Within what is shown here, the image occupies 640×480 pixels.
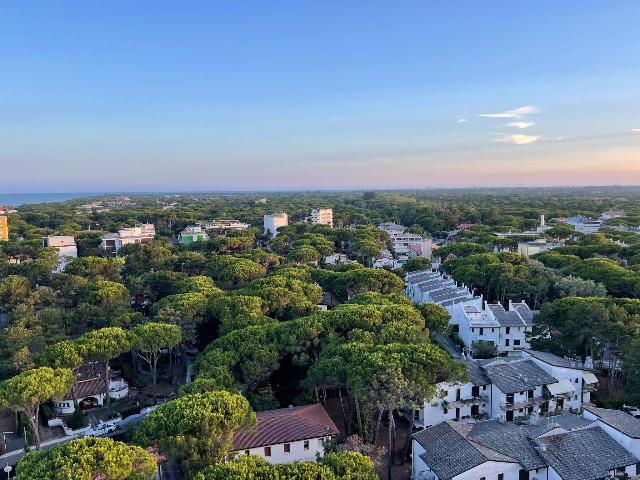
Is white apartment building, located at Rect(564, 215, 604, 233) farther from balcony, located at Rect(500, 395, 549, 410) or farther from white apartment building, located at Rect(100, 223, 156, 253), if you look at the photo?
white apartment building, located at Rect(100, 223, 156, 253)

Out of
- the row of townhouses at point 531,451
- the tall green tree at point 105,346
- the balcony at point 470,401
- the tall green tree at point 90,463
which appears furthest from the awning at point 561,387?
the tall green tree at point 105,346

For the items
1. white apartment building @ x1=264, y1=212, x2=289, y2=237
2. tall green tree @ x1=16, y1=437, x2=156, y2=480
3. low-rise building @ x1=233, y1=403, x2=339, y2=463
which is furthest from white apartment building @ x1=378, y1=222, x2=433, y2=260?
tall green tree @ x1=16, y1=437, x2=156, y2=480

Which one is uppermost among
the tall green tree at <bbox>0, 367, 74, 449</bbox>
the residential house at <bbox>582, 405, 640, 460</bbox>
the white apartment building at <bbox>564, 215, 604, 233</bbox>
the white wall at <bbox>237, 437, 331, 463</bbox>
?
the white apartment building at <bbox>564, 215, 604, 233</bbox>

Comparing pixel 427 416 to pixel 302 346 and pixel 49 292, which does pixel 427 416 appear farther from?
pixel 49 292

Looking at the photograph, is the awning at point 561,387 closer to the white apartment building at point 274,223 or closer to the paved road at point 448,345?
the paved road at point 448,345

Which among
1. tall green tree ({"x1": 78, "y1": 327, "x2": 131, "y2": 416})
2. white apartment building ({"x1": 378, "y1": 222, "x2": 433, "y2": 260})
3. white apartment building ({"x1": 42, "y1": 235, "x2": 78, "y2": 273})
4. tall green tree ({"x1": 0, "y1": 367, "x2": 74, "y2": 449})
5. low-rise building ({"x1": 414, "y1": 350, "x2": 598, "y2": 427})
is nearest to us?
tall green tree ({"x1": 0, "y1": 367, "x2": 74, "y2": 449})

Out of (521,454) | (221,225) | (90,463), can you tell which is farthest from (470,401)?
(221,225)
